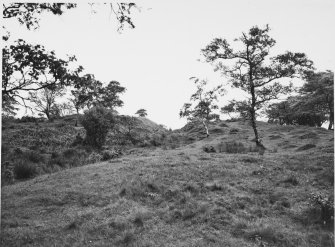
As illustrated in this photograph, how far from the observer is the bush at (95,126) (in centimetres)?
2073

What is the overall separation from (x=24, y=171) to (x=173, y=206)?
7308 millimetres

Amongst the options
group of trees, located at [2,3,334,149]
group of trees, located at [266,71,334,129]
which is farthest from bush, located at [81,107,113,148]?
group of trees, located at [266,71,334,129]

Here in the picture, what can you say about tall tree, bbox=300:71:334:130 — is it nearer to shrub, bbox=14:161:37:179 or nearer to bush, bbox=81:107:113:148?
bush, bbox=81:107:113:148

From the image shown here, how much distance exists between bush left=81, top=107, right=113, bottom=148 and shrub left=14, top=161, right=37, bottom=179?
9.11 meters

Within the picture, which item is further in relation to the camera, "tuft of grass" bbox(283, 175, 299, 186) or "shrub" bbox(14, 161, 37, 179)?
"shrub" bbox(14, 161, 37, 179)

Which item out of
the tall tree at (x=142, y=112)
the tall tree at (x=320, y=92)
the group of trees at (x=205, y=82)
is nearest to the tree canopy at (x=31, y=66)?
the group of trees at (x=205, y=82)

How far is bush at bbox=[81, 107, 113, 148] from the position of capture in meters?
20.7

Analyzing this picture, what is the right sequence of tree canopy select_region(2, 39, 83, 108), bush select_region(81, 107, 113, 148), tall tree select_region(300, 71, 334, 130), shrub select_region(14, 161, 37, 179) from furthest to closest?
1. tall tree select_region(300, 71, 334, 130)
2. bush select_region(81, 107, 113, 148)
3. shrub select_region(14, 161, 37, 179)
4. tree canopy select_region(2, 39, 83, 108)

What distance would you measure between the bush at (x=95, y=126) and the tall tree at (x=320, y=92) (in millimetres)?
20060

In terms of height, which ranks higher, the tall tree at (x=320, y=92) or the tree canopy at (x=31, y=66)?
the tall tree at (x=320, y=92)

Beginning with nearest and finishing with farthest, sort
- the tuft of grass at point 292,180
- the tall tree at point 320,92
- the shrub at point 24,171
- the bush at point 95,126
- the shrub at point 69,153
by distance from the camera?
the tuft of grass at point 292,180 < the shrub at point 24,171 < the shrub at point 69,153 < the bush at point 95,126 < the tall tree at point 320,92

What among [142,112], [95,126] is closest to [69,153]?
[95,126]

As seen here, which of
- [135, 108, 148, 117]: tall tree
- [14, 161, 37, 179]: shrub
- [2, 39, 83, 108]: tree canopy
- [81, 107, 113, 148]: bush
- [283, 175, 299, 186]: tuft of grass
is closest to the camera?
[2, 39, 83, 108]: tree canopy

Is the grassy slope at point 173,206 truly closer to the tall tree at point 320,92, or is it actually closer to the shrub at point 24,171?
the shrub at point 24,171
